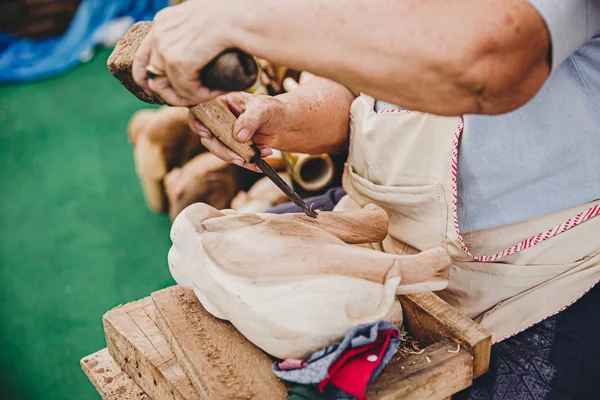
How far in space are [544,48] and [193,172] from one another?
2.34m

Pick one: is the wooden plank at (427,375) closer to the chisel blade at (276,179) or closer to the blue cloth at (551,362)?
the blue cloth at (551,362)

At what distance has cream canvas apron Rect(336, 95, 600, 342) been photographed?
1394 millimetres

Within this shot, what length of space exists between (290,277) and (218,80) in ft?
1.30

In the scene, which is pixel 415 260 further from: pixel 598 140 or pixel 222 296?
pixel 598 140

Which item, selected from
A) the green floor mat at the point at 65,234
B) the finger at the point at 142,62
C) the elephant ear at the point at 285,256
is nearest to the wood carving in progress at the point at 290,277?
the elephant ear at the point at 285,256

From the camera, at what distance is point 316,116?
175cm

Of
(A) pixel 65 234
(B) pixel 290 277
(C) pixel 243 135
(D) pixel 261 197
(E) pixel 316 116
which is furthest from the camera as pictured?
(A) pixel 65 234

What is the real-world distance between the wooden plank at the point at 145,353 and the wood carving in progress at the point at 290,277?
16cm

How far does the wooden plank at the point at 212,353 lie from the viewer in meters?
1.13

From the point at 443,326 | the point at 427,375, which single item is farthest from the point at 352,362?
the point at 443,326

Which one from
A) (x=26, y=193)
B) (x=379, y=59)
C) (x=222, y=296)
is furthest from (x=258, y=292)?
(x=26, y=193)

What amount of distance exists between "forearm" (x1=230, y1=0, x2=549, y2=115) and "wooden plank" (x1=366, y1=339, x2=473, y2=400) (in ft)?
1.67

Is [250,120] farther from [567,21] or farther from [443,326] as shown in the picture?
[567,21]

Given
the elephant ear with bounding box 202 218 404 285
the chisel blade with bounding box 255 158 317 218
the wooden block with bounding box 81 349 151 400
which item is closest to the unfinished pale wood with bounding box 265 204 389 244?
the chisel blade with bounding box 255 158 317 218
